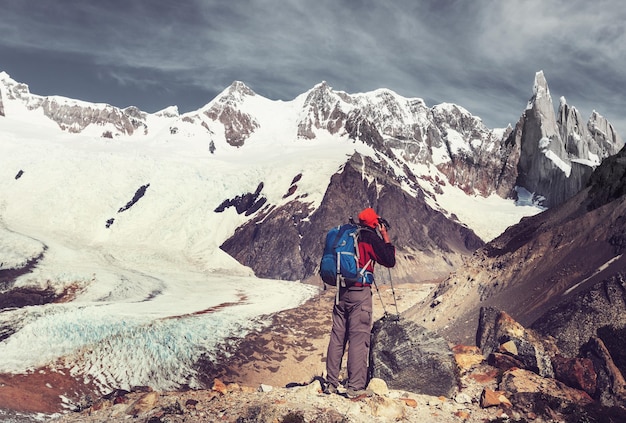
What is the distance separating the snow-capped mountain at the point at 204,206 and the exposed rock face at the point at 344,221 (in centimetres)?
28

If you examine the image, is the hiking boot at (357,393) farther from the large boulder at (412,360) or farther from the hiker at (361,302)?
the large boulder at (412,360)

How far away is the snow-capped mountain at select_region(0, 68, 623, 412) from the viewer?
26.1 metres

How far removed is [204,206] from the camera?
78.4 meters

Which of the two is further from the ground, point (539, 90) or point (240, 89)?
point (539, 90)

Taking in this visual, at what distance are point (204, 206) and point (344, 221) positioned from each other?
2387 cm

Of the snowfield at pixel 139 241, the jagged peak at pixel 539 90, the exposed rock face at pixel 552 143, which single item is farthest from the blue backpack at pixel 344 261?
the jagged peak at pixel 539 90

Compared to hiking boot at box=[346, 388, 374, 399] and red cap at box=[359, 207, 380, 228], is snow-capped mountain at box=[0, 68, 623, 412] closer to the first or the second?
hiking boot at box=[346, 388, 374, 399]

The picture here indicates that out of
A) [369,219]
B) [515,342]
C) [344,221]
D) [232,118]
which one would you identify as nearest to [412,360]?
[515,342]

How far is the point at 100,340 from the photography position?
23.8 metres

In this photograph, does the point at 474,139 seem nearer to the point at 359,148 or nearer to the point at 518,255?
the point at 359,148

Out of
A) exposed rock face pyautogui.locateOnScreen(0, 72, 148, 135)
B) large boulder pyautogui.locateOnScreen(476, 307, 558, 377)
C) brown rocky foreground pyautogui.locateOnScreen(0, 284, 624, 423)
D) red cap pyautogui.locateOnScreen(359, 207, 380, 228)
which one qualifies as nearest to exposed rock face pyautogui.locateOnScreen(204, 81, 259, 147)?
exposed rock face pyautogui.locateOnScreen(0, 72, 148, 135)

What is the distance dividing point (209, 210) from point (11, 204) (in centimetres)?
3328

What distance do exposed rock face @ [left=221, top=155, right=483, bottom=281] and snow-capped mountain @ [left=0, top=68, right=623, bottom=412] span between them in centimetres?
28

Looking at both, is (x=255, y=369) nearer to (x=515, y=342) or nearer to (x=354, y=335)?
(x=515, y=342)
